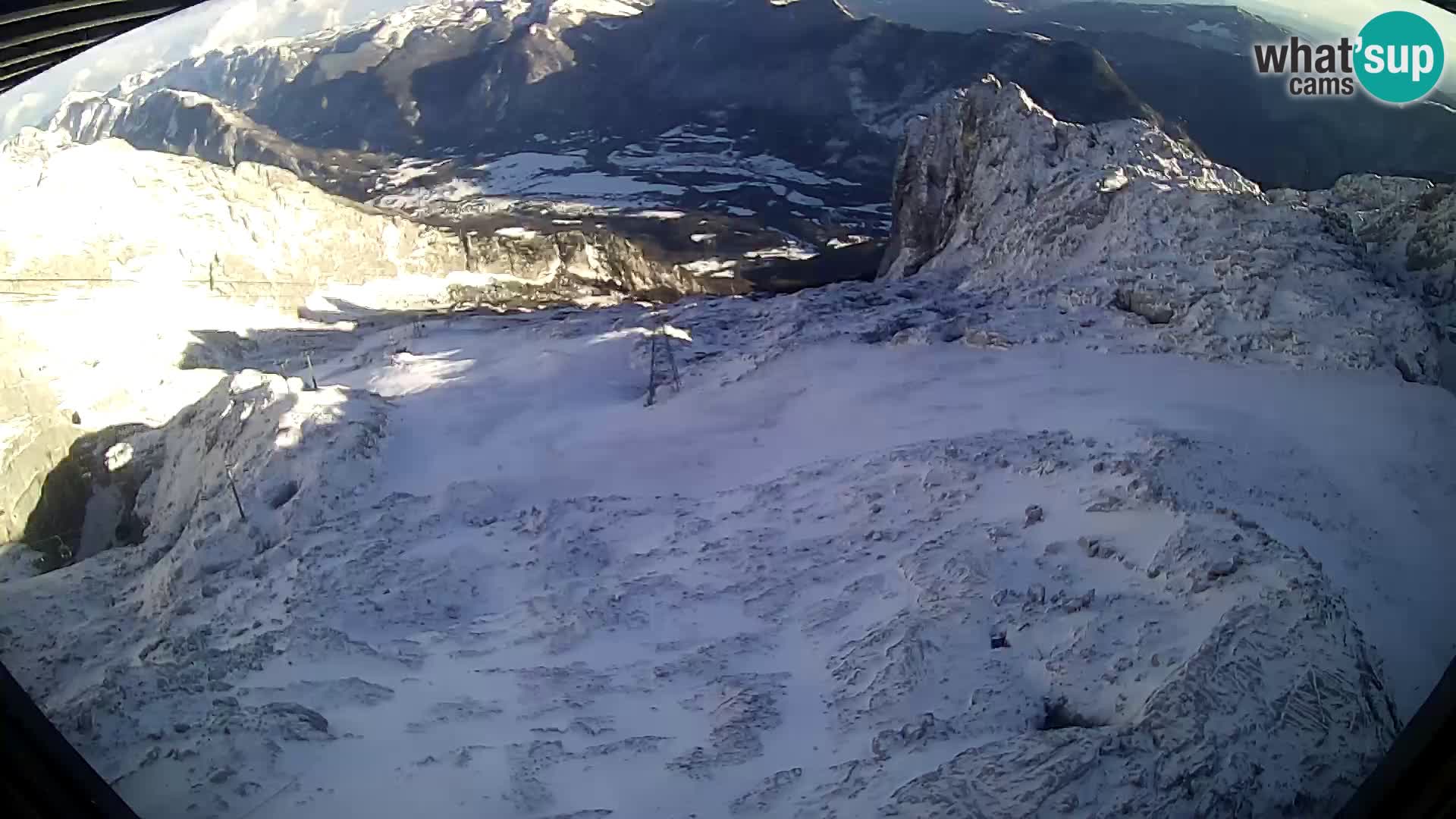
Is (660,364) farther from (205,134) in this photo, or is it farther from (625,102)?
(205,134)

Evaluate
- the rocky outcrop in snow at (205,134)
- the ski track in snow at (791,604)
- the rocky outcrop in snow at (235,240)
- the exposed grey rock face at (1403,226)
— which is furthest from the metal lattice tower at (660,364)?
the exposed grey rock face at (1403,226)

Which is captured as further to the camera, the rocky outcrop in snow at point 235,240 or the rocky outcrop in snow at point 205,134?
the rocky outcrop in snow at point 235,240

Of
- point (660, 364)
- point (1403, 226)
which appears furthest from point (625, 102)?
point (1403, 226)

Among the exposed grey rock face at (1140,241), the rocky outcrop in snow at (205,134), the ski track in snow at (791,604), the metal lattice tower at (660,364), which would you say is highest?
the rocky outcrop in snow at (205,134)

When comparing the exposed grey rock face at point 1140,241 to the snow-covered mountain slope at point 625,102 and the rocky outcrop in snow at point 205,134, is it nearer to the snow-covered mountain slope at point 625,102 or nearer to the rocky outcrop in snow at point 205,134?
the snow-covered mountain slope at point 625,102

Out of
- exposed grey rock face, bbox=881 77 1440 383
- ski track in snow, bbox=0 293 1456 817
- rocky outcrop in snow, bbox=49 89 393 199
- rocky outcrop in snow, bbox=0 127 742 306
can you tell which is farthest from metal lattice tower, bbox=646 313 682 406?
rocky outcrop in snow, bbox=0 127 742 306

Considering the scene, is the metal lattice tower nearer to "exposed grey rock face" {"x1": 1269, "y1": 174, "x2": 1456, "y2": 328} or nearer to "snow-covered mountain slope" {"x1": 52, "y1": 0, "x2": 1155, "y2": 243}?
"snow-covered mountain slope" {"x1": 52, "y1": 0, "x2": 1155, "y2": 243}

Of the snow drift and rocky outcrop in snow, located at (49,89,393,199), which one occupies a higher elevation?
rocky outcrop in snow, located at (49,89,393,199)
